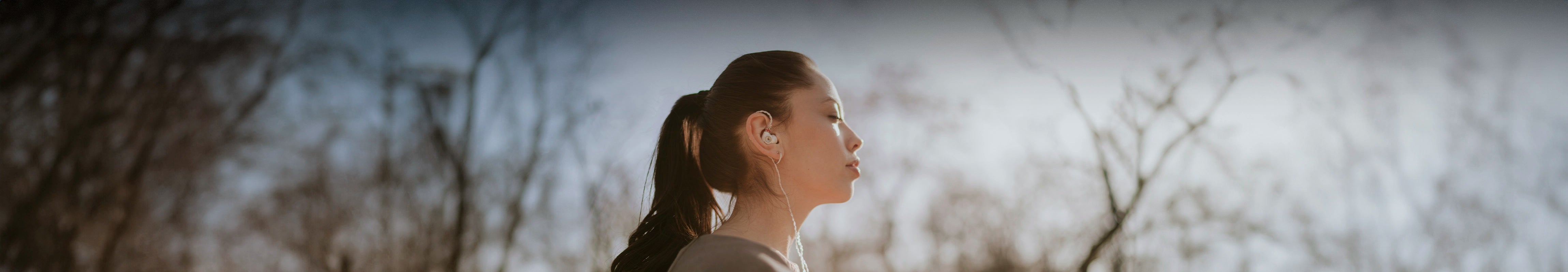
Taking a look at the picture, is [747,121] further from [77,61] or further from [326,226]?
[326,226]

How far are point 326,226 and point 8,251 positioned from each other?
3371mm

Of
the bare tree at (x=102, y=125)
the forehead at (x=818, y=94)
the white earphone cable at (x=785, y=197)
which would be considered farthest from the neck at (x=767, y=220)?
the bare tree at (x=102, y=125)

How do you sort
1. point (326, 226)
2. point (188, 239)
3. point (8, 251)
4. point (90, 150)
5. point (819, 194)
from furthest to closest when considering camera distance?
1. point (326, 226)
2. point (188, 239)
3. point (90, 150)
4. point (8, 251)
5. point (819, 194)

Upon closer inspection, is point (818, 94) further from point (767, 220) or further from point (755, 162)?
point (767, 220)

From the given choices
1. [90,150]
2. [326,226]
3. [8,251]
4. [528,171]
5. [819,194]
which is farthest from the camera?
[528,171]

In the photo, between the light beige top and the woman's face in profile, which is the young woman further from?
the light beige top

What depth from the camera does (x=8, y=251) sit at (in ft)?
20.0

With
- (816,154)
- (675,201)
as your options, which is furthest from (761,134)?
(675,201)

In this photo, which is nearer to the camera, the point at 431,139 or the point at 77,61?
the point at 77,61

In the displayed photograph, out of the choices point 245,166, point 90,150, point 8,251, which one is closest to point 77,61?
point 90,150

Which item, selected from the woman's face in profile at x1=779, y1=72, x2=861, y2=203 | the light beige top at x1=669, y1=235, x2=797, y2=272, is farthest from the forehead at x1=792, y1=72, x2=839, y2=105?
the light beige top at x1=669, y1=235, x2=797, y2=272

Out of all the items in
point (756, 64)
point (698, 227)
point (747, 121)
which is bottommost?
point (698, 227)

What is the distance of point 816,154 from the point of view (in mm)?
1884

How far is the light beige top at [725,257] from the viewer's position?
151cm
